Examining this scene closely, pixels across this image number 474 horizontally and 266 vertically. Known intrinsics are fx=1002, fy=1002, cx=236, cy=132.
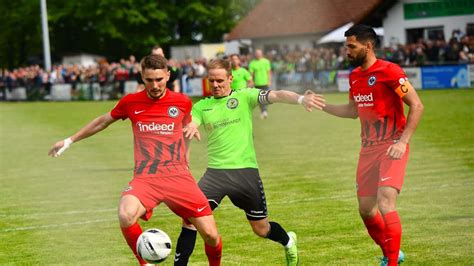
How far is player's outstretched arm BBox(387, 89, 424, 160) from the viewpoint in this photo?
8555 millimetres

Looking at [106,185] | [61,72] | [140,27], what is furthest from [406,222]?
[140,27]

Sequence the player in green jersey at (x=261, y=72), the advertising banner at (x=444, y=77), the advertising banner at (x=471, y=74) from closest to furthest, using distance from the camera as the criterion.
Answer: the player in green jersey at (x=261, y=72) < the advertising banner at (x=471, y=74) < the advertising banner at (x=444, y=77)

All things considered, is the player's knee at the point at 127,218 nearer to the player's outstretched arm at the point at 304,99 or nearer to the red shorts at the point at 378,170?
the player's outstretched arm at the point at 304,99

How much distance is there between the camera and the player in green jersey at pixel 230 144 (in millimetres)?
9102

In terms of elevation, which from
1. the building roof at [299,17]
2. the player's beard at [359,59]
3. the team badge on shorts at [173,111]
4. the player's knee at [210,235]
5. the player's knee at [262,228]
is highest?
the building roof at [299,17]

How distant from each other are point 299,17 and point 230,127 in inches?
1123

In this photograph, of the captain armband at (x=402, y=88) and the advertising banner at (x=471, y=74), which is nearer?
the captain armband at (x=402, y=88)

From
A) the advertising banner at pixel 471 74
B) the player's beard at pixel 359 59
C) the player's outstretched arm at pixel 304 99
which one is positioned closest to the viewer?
the player's outstretched arm at pixel 304 99

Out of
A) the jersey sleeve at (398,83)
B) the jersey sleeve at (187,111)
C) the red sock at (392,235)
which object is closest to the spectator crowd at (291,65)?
the jersey sleeve at (398,83)

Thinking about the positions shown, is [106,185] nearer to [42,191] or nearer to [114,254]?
[42,191]

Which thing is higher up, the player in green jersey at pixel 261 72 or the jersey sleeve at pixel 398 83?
the jersey sleeve at pixel 398 83

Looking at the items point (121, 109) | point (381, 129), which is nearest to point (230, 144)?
point (121, 109)

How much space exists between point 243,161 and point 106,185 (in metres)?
8.02

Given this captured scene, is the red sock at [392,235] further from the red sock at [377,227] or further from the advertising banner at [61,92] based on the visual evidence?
the advertising banner at [61,92]
